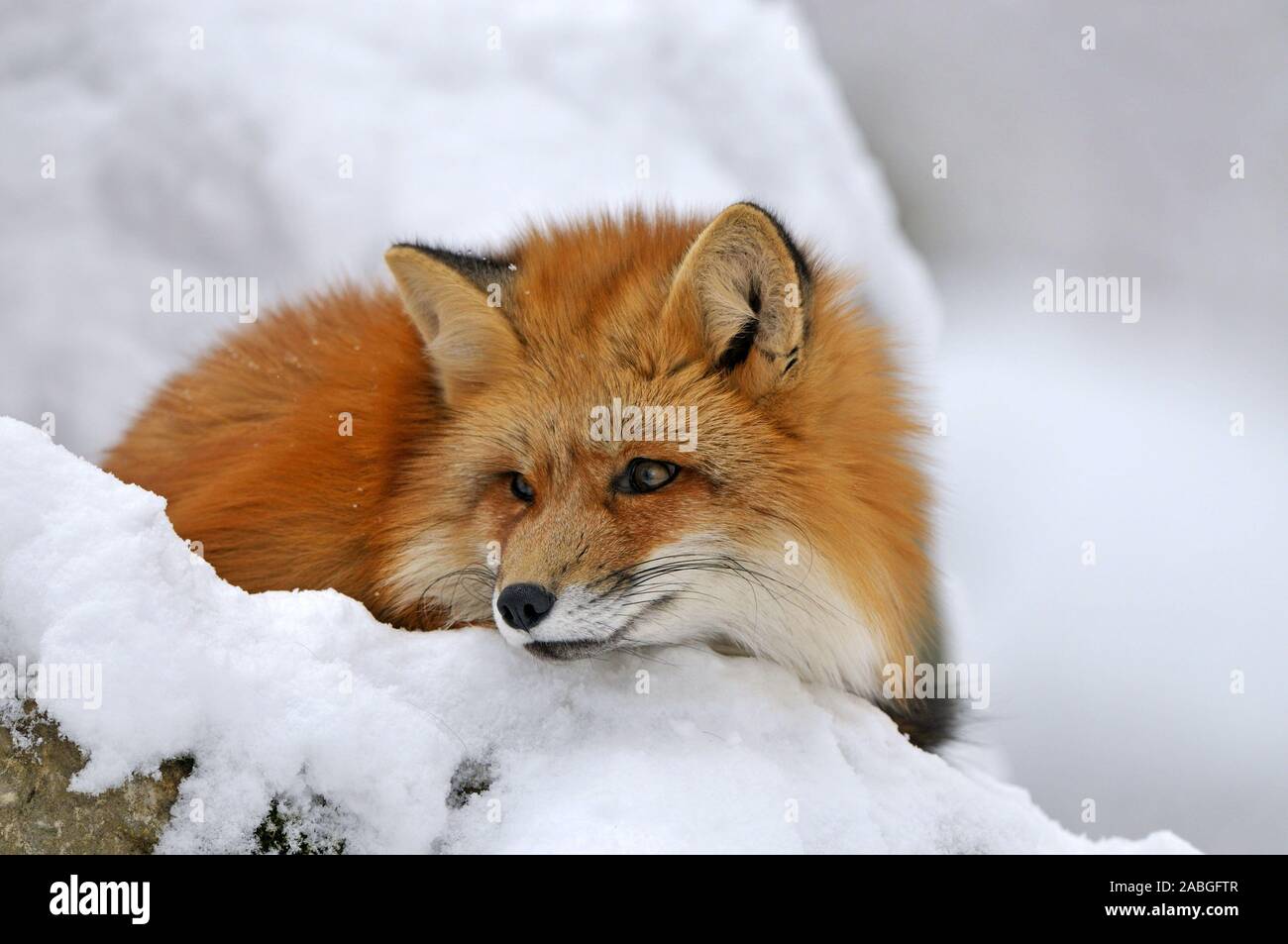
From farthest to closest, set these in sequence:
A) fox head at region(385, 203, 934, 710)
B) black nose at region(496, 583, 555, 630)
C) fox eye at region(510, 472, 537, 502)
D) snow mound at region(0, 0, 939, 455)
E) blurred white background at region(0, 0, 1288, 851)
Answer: blurred white background at region(0, 0, 1288, 851) < snow mound at region(0, 0, 939, 455) < fox eye at region(510, 472, 537, 502) < fox head at region(385, 203, 934, 710) < black nose at region(496, 583, 555, 630)

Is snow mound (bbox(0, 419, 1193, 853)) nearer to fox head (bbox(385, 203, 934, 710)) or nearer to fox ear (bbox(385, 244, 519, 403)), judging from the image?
fox head (bbox(385, 203, 934, 710))

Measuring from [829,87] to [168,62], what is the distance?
14.3ft

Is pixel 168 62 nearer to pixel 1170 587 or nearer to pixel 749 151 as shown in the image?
pixel 749 151

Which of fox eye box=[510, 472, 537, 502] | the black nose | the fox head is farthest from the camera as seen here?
fox eye box=[510, 472, 537, 502]

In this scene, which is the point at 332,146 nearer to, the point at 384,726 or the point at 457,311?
the point at 457,311

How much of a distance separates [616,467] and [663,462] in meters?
0.11

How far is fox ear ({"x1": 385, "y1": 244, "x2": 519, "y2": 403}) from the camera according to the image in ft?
9.54

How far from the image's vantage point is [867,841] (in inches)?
90.4

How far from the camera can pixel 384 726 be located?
2174 millimetres

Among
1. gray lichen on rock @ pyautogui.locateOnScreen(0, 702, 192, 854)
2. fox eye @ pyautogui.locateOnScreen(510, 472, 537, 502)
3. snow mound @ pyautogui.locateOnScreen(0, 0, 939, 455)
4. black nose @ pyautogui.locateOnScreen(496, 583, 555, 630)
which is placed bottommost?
gray lichen on rock @ pyautogui.locateOnScreen(0, 702, 192, 854)

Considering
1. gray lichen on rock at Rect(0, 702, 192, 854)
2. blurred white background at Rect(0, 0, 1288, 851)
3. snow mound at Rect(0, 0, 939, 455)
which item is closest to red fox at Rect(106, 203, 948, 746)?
gray lichen on rock at Rect(0, 702, 192, 854)

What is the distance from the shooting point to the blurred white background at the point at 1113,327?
665 cm

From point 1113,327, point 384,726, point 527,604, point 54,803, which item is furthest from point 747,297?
point 1113,327

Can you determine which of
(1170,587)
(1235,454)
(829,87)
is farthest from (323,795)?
(1235,454)
